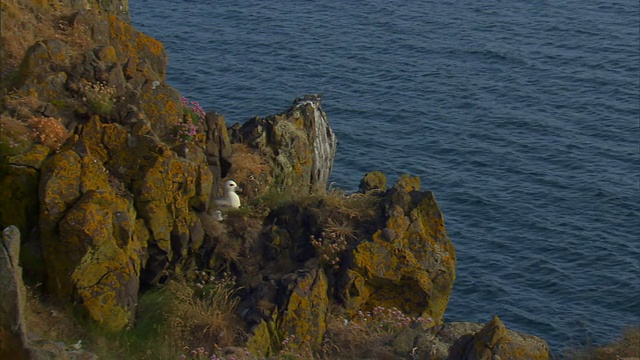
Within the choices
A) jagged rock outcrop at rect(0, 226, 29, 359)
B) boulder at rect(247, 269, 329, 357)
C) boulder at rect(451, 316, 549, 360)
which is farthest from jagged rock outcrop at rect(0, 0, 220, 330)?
boulder at rect(451, 316, 549, 360)

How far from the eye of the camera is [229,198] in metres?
19.5

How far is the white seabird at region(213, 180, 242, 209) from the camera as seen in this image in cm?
1942

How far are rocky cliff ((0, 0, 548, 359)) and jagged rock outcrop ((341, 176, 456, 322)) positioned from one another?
0.03 metres

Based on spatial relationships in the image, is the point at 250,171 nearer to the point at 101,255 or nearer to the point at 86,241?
the point at 101,255

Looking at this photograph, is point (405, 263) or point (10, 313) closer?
point (10, 313)

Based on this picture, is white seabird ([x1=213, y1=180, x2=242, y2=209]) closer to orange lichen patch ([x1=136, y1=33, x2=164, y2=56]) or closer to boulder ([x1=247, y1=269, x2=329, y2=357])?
boulder ([x1=247, y1=269, x2=329, y2=357])

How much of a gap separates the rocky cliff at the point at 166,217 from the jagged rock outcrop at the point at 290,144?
0.73 metres

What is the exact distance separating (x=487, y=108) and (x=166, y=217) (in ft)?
117

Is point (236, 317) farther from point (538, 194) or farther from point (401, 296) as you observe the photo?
point (538, 194)

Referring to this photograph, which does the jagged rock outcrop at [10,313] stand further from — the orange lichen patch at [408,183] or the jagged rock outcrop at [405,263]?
the orange lichen patch at [408,183]

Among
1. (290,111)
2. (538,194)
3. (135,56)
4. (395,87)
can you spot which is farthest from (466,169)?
(135,56)

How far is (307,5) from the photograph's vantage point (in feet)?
213

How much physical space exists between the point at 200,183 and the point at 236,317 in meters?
2.80

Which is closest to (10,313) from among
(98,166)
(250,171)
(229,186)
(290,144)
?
(98,166)
